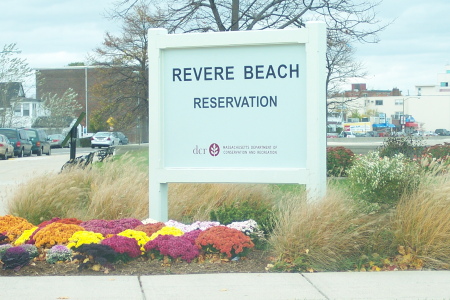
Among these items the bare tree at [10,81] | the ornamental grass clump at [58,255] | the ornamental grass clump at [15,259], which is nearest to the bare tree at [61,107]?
the bare tree at [10,81]

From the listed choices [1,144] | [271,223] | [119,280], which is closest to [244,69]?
[271,223]

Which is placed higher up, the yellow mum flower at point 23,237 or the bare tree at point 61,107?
the bare tree at point 61,107

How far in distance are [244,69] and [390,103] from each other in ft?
427

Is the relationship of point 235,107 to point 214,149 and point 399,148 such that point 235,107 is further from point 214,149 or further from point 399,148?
point 399,148

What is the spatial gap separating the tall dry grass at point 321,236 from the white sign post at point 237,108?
1142mm

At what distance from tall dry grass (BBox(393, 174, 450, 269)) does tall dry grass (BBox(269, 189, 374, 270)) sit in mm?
462

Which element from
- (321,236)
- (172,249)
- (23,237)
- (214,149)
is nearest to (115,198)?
(214,149)

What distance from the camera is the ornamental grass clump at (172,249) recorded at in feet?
26.0

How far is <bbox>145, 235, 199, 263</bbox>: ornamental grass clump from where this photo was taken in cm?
793

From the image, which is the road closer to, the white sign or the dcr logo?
the white sign

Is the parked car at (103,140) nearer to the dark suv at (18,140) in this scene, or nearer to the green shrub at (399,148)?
the dark suv at (18,140)

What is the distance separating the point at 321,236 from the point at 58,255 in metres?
3.06

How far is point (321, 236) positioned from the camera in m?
7.90

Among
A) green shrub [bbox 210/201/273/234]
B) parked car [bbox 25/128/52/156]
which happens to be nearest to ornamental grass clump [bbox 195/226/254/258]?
green shrub [bbox 210/201/273/234]
